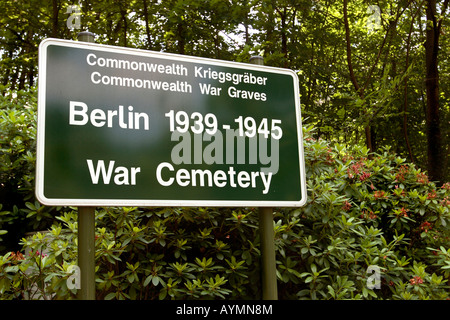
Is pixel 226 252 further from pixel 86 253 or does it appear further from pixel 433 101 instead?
pixel 433 101

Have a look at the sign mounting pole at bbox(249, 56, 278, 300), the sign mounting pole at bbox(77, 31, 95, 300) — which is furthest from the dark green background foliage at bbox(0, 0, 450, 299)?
the sign mounting pole at bbox(77, 31, 95, 300)

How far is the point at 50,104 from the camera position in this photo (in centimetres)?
219

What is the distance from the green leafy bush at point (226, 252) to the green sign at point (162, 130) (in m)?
0.62

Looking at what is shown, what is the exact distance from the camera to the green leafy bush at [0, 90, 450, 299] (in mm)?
2797

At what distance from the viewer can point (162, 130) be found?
96.2 inches

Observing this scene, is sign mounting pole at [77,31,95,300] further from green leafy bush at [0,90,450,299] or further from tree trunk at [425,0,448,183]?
tree trunk at [425,0,448,183]

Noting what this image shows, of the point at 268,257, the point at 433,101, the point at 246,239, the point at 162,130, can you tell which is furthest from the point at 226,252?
the point at 433,101

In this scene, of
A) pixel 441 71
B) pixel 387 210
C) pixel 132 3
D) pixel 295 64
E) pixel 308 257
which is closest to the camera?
pixel 308 257

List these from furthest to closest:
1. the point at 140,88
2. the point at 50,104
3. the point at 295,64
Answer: the point at 295,64 < the point at 140,88 < the point at 50,104
